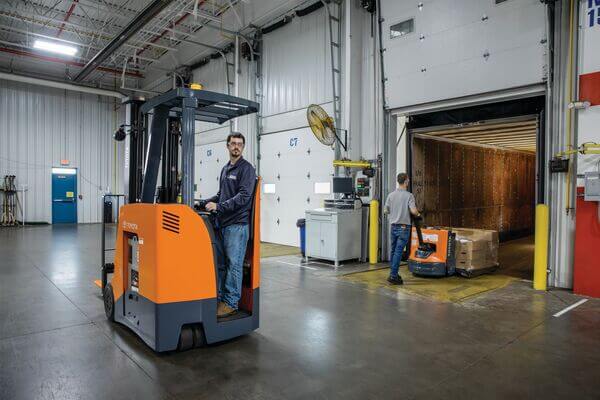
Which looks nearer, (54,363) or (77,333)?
(54,363)

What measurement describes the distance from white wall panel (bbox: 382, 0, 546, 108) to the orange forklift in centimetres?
432

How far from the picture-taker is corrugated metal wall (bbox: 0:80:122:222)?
49.6ft

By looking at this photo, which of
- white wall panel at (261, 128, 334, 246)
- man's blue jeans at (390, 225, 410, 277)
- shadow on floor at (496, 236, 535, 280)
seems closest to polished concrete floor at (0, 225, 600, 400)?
man's blue jeans at (390, 225, 410, 277)

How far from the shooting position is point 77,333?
3.93m

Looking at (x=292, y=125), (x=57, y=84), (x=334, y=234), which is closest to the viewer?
(x=334, y=234)

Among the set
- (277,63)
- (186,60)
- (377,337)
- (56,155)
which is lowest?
(377,337)

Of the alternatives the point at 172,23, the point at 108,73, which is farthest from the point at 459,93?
the point at 108,73

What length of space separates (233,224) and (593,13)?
218 inches

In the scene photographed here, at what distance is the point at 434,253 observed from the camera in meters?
6.68

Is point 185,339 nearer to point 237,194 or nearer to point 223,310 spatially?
point 223,310

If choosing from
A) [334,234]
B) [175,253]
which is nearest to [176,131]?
[175,253]

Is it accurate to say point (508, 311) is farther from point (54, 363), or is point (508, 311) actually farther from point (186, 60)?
point (186, 60)

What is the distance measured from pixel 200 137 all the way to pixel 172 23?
399 centimetres

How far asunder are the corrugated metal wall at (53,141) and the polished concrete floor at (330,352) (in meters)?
11.8
